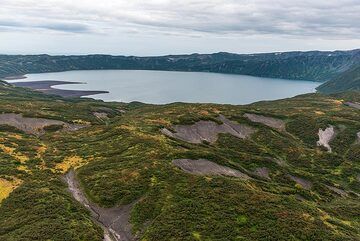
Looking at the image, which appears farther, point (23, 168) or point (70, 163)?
point (70, 163)

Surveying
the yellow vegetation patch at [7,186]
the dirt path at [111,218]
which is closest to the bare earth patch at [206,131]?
the dirt path at [111,218]

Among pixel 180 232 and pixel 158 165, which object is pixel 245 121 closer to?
pixel 158 165

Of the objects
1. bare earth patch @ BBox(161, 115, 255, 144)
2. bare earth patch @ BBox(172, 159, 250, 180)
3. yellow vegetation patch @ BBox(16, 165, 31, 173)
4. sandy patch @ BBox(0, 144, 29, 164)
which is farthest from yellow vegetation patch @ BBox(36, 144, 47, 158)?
bare earth patch @ BBox(161, 115, 255, 144)

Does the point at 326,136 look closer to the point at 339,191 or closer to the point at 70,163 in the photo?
the point at 339,191

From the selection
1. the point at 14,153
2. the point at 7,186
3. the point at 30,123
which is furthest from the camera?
the point at 30,123

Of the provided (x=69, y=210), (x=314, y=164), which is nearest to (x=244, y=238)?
(x=69, y=210)

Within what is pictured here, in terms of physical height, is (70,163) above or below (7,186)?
below

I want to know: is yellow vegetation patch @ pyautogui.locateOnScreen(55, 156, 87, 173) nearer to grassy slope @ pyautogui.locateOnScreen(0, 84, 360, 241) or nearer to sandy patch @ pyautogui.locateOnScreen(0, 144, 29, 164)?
grassy slope @ pyautogui.locateOnScreen(0, 84, 360, 241)

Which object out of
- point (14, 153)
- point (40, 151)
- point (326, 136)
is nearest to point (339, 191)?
point (326, 136)
